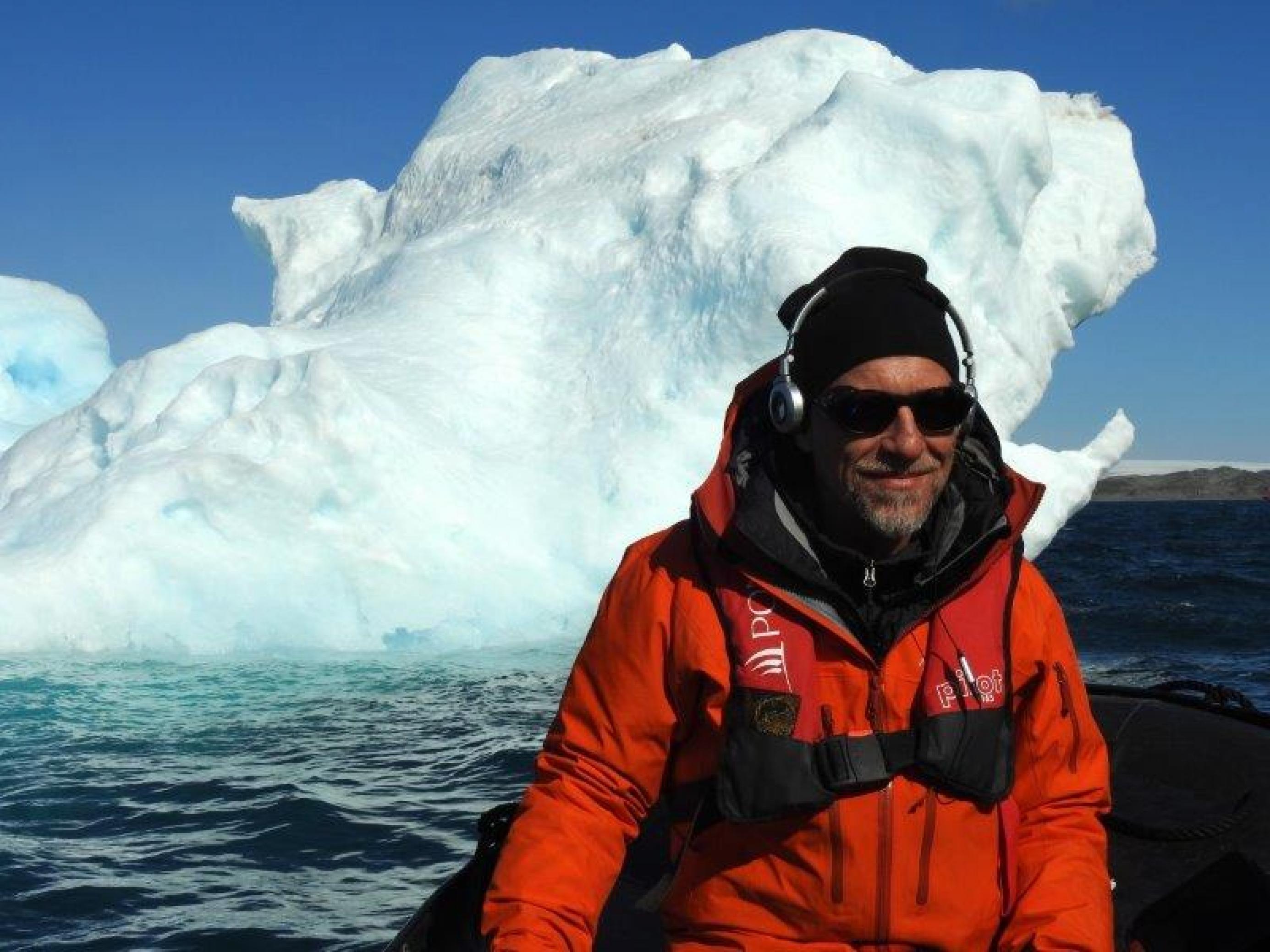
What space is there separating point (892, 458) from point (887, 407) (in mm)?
88

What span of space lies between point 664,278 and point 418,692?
16.3 feet

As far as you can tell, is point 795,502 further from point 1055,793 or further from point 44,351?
point 44,351

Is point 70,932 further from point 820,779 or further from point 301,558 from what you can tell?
point 301,558

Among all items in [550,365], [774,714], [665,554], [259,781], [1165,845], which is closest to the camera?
[774,714]

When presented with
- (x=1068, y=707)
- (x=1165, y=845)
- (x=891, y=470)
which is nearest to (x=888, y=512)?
(x=891, y=470)

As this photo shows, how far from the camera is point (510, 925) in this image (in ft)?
6.76

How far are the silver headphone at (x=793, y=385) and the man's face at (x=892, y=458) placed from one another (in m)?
0.06

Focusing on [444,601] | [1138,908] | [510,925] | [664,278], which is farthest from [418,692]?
[510,925]

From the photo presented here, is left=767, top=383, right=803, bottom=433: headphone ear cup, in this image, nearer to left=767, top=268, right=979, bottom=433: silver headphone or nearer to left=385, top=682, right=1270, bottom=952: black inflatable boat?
left=767, top=268, right=979, bottom=433: silver headphone

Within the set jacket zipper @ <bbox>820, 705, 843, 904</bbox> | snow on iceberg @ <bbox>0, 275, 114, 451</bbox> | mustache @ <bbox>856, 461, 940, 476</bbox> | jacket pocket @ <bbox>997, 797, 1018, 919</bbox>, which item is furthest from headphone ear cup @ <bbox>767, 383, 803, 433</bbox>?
snow on iceberg @ <bbox>0, 275, 114, 451</bbox>

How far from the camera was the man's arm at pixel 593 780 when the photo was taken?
2094 mm

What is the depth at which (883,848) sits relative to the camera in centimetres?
219

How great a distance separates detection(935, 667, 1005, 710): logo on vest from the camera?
2.22 m

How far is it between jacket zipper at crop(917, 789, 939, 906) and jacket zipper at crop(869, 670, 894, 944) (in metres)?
0.06
